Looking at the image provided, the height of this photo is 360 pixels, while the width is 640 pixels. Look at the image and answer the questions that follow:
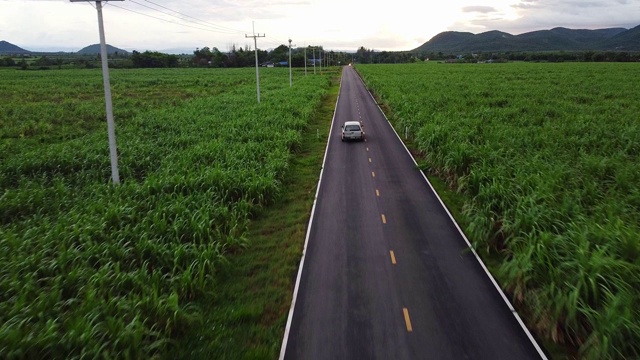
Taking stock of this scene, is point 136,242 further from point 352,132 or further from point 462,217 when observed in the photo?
point 352,132

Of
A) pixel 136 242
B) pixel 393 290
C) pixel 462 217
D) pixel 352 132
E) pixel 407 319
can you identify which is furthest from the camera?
pixel 352 132

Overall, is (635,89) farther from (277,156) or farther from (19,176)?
(19,176)

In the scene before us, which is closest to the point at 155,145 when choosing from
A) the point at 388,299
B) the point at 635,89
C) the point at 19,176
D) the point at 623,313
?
the point at 19,176

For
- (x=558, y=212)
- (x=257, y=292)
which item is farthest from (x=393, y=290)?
(x=558, y=212)

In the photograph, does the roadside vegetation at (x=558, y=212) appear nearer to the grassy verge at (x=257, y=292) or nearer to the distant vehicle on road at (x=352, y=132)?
the distant vehicle on road at (x=352, y=132)

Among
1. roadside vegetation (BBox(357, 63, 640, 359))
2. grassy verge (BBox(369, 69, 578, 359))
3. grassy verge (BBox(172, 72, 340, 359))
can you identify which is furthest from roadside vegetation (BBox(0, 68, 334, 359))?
roadside vegetation (BBox(357, 63, 640, 359))

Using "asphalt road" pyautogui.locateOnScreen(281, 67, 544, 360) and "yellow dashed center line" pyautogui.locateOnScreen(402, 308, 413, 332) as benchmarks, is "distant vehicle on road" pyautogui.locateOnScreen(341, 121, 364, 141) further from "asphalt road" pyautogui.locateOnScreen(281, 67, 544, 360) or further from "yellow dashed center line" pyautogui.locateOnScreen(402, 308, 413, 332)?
"yellow dashed center line" pyautogui.locateOnScreen(402, 308, 413, 332)
